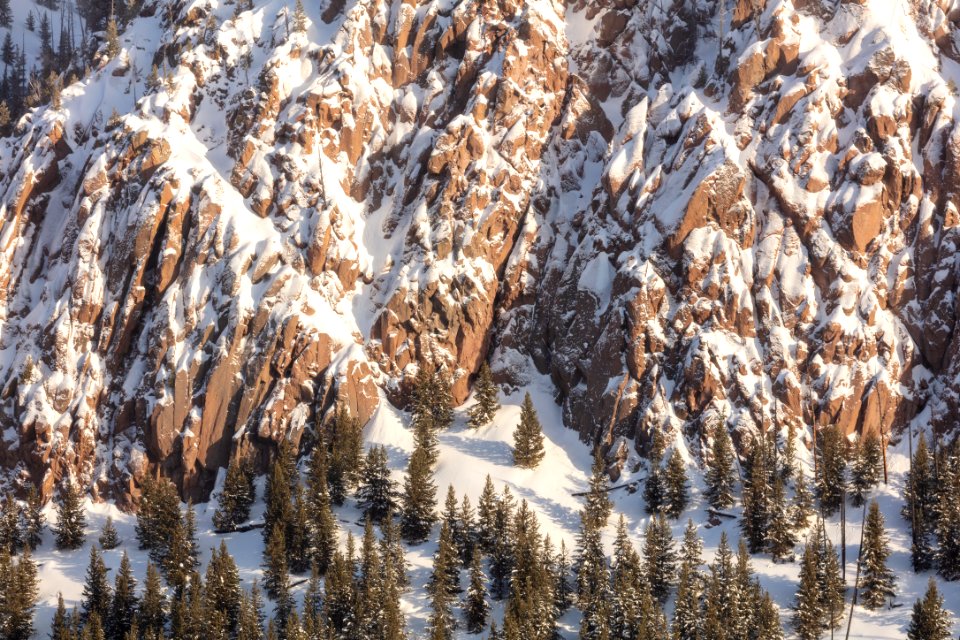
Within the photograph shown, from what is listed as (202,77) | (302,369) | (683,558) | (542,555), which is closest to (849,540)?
(683,558)

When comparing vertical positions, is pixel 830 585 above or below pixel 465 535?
below

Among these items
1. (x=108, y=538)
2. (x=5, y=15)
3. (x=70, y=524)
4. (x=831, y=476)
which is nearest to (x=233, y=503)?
(x=108, y=538)

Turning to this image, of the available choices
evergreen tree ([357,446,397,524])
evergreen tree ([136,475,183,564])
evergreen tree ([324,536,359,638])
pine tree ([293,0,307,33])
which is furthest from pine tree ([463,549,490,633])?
pine tree ([293,0,307,33])

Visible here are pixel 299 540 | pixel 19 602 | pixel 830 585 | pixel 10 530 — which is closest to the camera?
pixel 830 585

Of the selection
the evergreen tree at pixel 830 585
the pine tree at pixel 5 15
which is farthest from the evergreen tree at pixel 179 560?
the pine tree at pixel 5 15

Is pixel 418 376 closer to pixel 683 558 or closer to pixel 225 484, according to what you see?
pixel 225 484

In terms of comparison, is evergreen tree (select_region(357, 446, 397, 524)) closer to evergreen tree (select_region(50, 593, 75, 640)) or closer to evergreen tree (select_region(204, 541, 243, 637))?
evergreen tree (select_region(204, 541, 243, 637))

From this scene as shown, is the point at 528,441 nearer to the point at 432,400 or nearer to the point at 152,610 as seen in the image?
the point at 432,400
